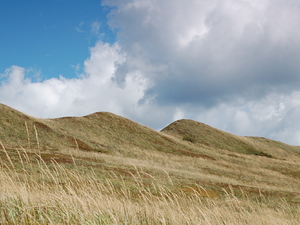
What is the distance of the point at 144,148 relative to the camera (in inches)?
2170

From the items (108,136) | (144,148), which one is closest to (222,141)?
(144,148)

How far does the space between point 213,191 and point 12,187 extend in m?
19.1

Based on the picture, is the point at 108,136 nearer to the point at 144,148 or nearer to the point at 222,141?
the point at 144,148

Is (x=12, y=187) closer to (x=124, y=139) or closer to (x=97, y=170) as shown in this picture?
(x=97, y=170)

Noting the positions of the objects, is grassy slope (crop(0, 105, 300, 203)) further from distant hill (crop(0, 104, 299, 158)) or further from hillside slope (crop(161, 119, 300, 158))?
hillside slope (crop(161, 119, 300, 158))

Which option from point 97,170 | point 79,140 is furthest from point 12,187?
point 79,140

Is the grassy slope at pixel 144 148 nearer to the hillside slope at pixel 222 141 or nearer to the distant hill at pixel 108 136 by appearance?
the distant hill at pixel 108 136

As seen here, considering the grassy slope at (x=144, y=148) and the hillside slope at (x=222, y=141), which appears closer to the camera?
the grassy slope at (x=144, y=148)

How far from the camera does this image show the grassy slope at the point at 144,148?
119 ft

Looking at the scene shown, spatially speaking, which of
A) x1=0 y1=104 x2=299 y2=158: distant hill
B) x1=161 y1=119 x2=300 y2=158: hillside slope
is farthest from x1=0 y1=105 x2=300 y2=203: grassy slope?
x1=161 y1=119 x2=300 y2=158: hillside slope

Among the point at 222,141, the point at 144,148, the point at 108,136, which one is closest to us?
the point at 144,148

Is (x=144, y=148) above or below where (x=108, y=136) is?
below

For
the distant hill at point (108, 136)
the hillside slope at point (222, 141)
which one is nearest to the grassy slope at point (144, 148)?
the distant hill at point (108, 136)

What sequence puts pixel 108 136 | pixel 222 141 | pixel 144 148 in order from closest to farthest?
pixel 144 148
pixel 108 136
pixel 222 141
